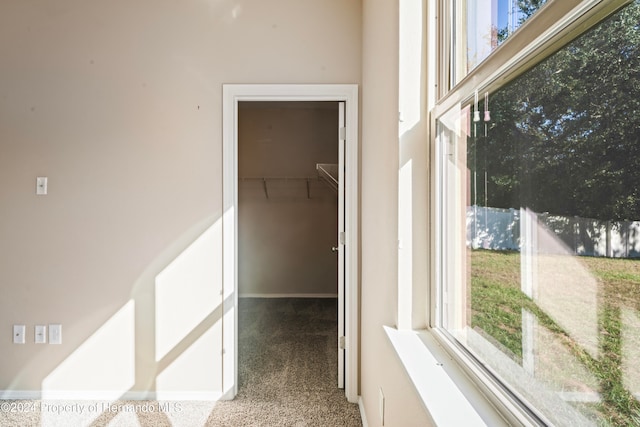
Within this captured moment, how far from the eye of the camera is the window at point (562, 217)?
51 cm

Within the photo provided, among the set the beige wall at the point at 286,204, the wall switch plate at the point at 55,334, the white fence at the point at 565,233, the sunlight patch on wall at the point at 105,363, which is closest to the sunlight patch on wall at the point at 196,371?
the sunlight patch on wall at the point at 105,363

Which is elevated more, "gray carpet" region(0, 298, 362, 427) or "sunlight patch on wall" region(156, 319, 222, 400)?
"sunlight patch on wall" region(156, 319, 222, 400)

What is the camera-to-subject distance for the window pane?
0.78m

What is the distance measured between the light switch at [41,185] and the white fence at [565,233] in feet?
8.47

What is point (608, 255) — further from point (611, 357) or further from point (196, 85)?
point (196, 85)

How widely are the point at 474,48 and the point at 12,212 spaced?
9.19 feet

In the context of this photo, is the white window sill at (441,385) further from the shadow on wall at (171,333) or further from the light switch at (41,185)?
the light switch at (41,185)

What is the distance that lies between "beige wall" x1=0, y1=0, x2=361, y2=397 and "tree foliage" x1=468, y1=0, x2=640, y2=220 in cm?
174

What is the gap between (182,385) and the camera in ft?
7.64

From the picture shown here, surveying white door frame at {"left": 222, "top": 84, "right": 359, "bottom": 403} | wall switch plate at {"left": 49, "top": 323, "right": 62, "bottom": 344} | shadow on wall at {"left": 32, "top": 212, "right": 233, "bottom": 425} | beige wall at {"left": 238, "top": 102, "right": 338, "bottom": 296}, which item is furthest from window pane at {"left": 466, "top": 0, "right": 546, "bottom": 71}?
beige wall at {"left": 238, "top": 102, "right": 338, "bottom": 296}

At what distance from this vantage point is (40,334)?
235 centimetres

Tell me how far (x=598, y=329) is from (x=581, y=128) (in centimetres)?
31

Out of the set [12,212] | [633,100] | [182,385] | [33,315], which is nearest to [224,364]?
[182,385]

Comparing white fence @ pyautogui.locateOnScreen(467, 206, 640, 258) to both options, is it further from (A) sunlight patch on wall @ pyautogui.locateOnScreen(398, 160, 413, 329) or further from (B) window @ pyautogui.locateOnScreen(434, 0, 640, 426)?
(A) sunlight patch on wall @ pyautogui.locateOnScreen(398, 160, 413, 329)
